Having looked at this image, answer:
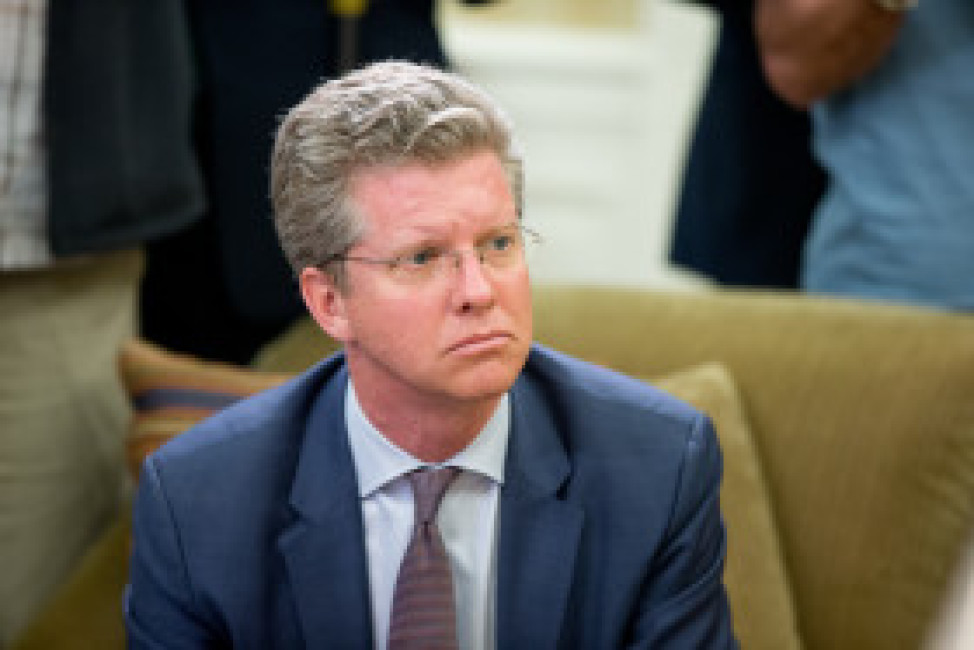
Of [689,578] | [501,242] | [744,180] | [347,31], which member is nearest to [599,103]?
[744,180]

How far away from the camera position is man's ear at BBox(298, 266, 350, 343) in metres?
1.03

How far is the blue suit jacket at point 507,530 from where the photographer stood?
1.14m

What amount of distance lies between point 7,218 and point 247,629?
72cm

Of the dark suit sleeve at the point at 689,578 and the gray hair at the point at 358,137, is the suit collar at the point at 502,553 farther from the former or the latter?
the gray hair at the point at 358,137

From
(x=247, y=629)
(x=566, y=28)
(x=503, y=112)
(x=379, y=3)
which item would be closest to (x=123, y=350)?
(x=379, y=3)

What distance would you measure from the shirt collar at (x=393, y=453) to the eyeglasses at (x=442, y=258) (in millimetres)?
185

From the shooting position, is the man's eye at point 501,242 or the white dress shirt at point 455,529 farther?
the white dress shirt at point 455,529

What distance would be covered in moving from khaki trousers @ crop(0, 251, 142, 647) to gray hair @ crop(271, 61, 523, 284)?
2.81 ft

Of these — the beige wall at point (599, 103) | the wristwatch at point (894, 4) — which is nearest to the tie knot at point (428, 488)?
the wristwatch at point (894, 4)

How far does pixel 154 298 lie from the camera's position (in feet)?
7.12

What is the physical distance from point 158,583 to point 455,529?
25cm

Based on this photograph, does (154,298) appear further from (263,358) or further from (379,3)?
(379,3)

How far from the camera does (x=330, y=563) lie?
1.14m

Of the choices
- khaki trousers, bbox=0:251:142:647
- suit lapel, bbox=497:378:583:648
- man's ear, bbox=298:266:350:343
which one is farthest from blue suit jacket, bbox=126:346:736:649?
khaki trousers, bbox=0:251:142:647
